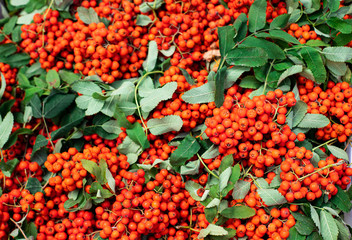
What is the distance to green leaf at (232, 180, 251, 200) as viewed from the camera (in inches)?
75.1

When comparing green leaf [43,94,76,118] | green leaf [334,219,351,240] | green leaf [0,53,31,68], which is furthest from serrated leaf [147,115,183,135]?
green leaf [0,53,31,68]

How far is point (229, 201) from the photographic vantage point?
203 centimetres

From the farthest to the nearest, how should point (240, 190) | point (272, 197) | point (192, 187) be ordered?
point (192, 187)
point (240, 190)
point (272, 197)

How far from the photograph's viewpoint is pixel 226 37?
2000 millimetres

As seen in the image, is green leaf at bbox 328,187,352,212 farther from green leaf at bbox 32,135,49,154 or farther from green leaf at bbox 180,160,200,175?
green leaf at bbox 32,135,49,154

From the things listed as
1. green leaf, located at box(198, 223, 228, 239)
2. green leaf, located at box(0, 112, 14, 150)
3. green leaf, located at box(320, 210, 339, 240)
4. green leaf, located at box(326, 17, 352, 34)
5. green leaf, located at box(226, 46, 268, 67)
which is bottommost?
green leaf, located at box(320, 210, 339, 240)

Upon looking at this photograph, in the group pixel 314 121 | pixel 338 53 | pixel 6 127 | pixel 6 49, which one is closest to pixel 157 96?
pixel 314 121

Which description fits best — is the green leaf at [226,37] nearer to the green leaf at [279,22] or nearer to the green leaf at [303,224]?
the green leaf at [279,22]

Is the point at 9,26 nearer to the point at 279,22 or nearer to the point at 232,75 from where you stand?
the point at 232,75

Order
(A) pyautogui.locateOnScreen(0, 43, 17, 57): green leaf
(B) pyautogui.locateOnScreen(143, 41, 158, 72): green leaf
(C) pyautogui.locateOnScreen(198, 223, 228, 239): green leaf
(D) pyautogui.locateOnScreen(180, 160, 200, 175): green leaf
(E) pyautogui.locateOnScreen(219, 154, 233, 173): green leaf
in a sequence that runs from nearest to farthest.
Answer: (C) pyautogui.locateOnScreen(198, 223, 228, 239): green leaf < (E) pyautogui.locateOnScreen(219, 154, 233, 173): green leaf < (D) pyautogui.locateOnScreen(180, 160, 200, 175): green leaf < (B) pyautogui.locateOnScreen(143, 41, 158, 72): green leaf < (A) pyautogui.locateOnScreen(0, 43, 17, 57): green leaf

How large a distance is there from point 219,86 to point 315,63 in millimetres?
664

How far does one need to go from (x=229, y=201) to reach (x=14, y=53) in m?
2.18

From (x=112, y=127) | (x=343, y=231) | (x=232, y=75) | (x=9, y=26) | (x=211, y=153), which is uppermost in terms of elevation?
(x=9, y=26)

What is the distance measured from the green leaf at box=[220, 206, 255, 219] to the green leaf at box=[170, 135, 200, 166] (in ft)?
1.34
